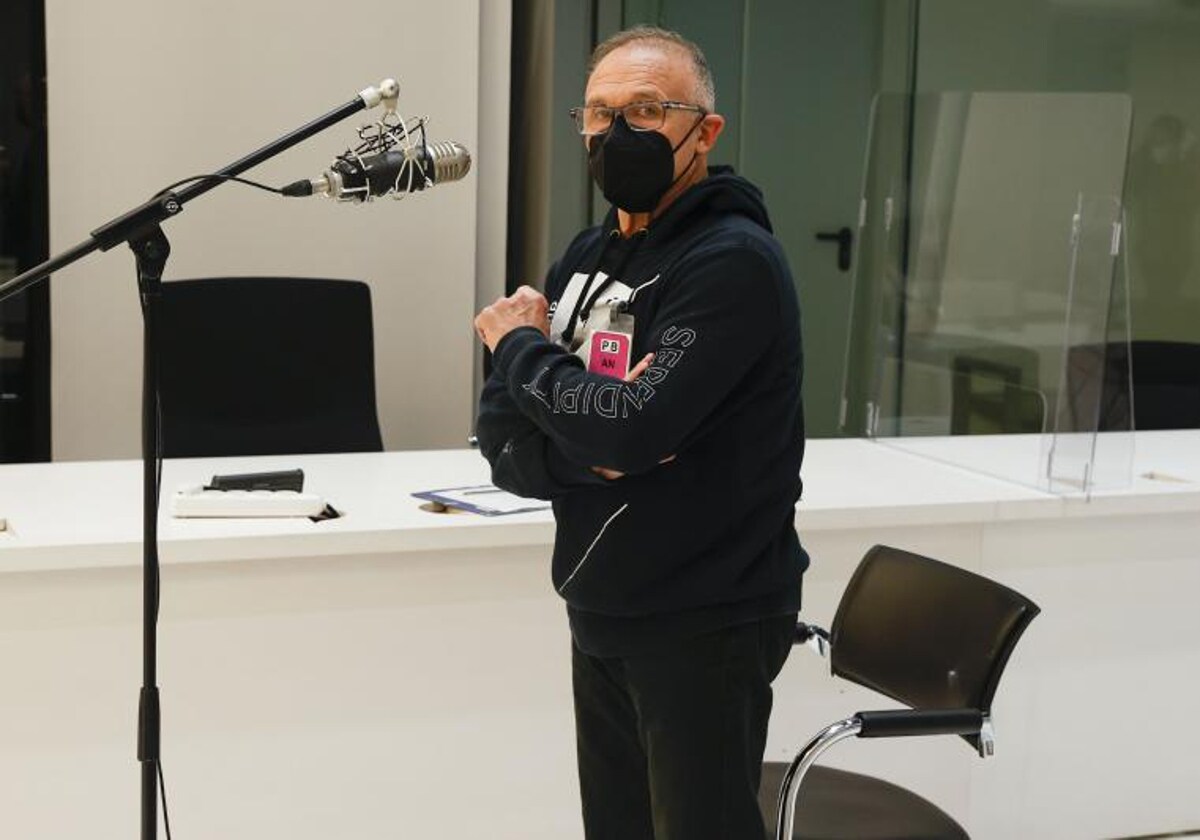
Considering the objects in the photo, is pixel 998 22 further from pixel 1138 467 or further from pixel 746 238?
pixel 746 238

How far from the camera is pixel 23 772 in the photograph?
2.46m

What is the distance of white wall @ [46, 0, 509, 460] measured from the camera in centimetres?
427

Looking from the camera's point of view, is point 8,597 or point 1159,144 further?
point 1159,144

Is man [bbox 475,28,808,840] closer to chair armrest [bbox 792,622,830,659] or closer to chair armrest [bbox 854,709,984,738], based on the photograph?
chair armrest [bbox 854,709,984,738]

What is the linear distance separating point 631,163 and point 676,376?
287mm

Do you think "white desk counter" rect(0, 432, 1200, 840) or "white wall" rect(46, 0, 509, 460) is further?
"white wall" rect(46, 0, 509, 460)

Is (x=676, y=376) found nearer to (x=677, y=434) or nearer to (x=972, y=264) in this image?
(x=677, y=434)

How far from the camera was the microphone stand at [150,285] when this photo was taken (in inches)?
62.6

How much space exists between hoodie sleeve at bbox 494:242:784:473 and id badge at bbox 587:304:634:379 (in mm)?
55

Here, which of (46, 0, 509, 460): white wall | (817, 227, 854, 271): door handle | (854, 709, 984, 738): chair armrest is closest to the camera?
(854, 709, 984, 738): chair armrest

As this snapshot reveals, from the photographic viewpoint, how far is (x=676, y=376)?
165 cm

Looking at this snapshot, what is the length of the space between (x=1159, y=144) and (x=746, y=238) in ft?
12.6

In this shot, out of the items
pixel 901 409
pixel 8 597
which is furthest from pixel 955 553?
pixel 8 597

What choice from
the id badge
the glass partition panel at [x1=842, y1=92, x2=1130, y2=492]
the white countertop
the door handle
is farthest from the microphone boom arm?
the door handle
